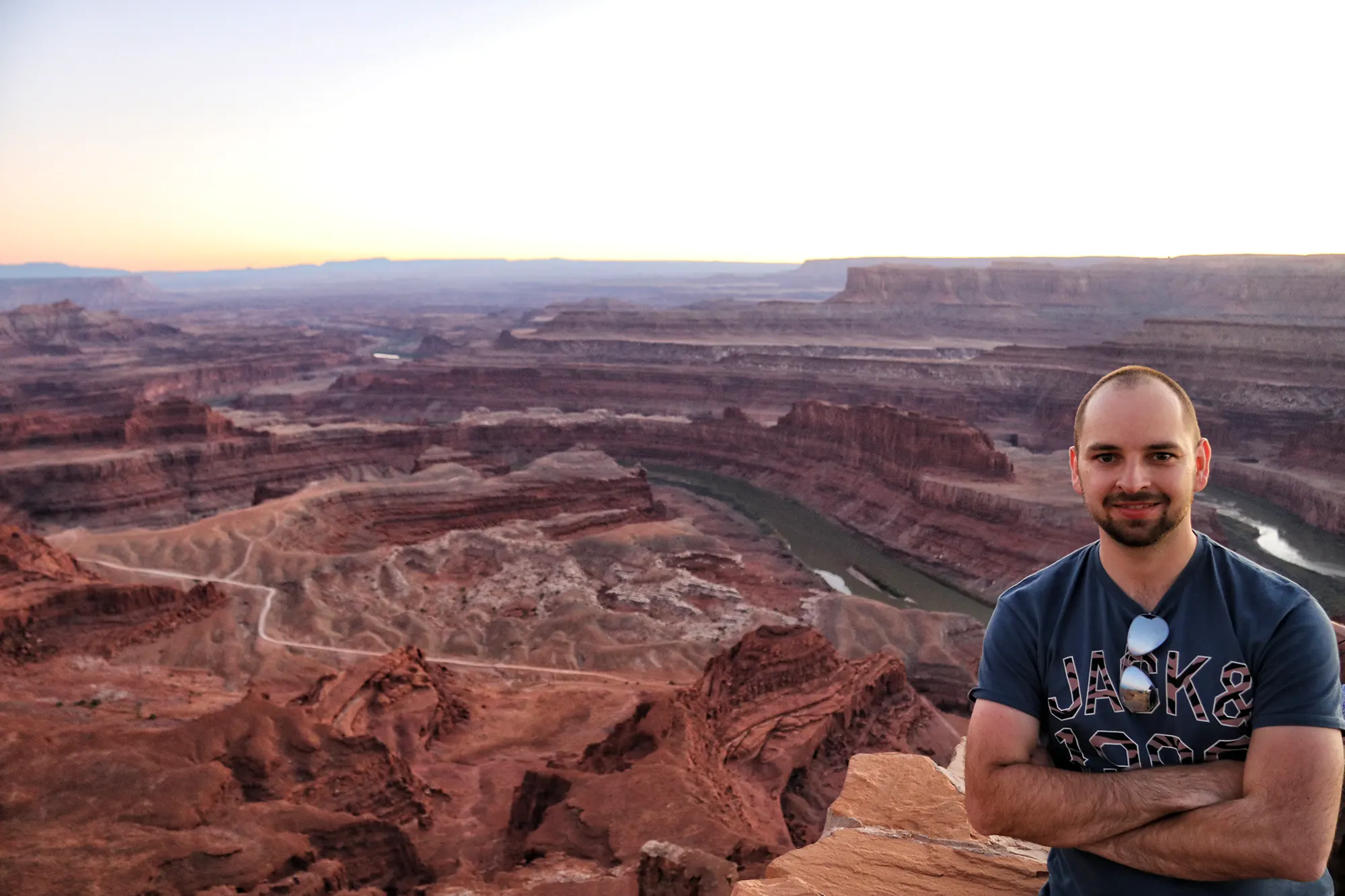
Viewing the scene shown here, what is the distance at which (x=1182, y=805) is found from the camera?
2.75 metres

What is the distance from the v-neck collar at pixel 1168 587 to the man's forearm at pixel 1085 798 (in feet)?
1.66

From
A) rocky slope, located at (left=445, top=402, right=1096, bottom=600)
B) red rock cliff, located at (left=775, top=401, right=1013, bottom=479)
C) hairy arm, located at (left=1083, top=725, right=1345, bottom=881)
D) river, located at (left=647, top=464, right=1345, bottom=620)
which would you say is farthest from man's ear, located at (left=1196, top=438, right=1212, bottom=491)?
red rock cliff, located at (left=775, top=401, right=1013, bottom=479)

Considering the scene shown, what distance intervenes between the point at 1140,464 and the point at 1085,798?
43.8 inches

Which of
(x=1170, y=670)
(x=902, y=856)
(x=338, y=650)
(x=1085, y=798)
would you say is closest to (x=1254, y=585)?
(x=1170, y=670)

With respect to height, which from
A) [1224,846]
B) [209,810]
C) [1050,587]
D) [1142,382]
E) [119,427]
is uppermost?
[1142,382]

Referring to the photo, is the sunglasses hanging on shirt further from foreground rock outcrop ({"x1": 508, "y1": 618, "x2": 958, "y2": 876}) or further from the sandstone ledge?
foreground rock outcrop ({"x1": 508, "y1": 618, "x2": 958, "y2": 876})

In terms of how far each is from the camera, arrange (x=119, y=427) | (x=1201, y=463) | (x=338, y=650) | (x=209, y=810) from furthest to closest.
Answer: (x=119, y=427) < (x=338, y=650) < (x=209, y=810) < (x=1201, y=463)

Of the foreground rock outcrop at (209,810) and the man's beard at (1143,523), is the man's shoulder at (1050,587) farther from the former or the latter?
the foreground rock outcrop at (209,810)

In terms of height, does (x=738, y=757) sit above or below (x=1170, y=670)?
below

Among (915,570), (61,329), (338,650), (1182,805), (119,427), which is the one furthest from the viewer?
(61,329)

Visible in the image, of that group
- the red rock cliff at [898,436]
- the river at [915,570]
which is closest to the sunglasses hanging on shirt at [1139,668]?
the river at [915,570]

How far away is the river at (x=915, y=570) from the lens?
38.4 m

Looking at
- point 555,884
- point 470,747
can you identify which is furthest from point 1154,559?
point 470,747

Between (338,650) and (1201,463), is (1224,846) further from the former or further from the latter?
(338,650)
